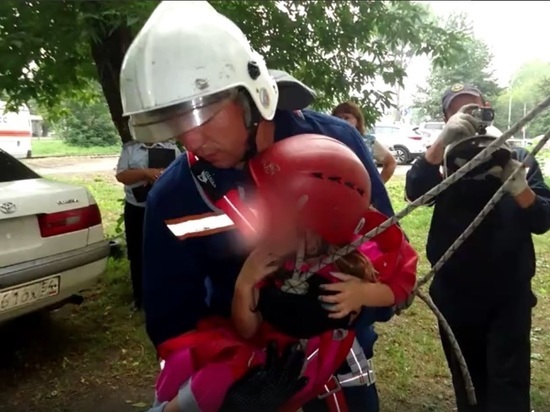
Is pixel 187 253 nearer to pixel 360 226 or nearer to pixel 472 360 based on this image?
pixel 360 226

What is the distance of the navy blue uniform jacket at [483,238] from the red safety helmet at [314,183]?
3.33 feet

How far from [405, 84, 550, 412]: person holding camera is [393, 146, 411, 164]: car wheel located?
1.09 metres

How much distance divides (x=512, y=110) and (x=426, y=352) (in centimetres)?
204

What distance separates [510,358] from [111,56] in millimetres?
2185

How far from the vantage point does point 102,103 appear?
429cm

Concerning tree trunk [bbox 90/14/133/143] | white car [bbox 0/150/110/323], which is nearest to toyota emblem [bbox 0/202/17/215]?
white car [bbox 0/150/110/323]

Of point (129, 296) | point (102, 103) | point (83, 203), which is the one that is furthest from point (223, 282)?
point (102, 103)

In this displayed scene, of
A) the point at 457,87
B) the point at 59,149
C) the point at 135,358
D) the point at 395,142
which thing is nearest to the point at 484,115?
the point at 457,87

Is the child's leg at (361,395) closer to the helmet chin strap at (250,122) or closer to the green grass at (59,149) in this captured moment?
the helmet chin strap at (250,122)

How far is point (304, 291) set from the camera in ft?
3.45

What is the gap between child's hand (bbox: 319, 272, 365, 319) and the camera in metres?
1.04

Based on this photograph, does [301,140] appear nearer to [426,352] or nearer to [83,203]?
[83,203]

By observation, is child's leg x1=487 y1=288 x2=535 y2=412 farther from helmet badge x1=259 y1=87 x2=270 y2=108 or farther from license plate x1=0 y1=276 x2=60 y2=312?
license plate x1=0 y1=276 x2=60 y2=312

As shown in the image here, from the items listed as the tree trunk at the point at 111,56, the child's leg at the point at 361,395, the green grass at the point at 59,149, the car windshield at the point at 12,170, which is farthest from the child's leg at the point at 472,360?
the green grass at the point at 59,149
